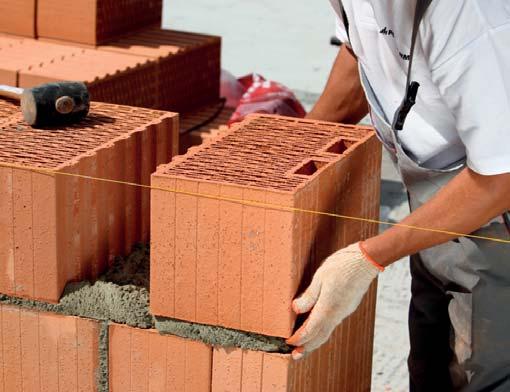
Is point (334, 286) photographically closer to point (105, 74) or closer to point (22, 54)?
point (105, 74)

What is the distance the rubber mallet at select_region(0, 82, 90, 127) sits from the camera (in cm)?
334

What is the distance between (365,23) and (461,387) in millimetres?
1211

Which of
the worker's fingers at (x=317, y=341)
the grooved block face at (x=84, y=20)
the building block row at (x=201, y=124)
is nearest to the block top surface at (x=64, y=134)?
the worker's fingers at (x=317, y=341)

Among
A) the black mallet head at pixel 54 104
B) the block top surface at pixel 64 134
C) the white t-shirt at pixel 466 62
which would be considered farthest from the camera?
the black mallet head at pixel 54 104

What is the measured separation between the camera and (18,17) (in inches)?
203

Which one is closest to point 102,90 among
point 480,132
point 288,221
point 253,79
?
point 253,79

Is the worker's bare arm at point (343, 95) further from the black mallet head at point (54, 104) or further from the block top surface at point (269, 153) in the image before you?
the black mallet head at point (54, 104)

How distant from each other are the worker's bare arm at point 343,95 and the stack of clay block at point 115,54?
120cm

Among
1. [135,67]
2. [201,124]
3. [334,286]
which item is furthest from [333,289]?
[201,124]

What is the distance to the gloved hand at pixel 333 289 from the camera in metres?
2.83

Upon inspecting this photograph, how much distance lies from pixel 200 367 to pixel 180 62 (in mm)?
2431

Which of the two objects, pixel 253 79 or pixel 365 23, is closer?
pixel 365 23

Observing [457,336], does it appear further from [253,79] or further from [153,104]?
[253,79]

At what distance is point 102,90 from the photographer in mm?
4559
